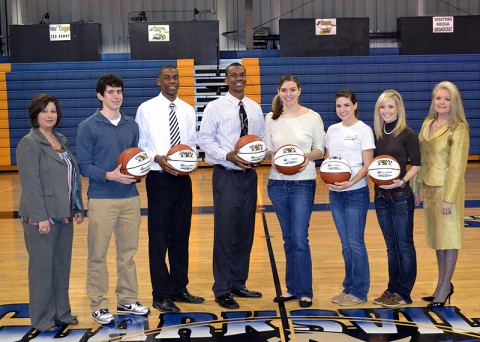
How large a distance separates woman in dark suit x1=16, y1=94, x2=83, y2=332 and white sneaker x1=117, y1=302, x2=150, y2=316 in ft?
1.08

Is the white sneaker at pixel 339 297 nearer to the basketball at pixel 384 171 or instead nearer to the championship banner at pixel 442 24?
the basketball at pixel 384 171

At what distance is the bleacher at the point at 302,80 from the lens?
13.9 metres

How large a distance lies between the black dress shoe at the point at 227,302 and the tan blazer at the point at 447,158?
147 centimetres

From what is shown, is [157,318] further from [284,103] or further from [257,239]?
[257,239]

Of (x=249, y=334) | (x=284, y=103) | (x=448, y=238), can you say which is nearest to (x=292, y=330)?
(x=249, y=334)

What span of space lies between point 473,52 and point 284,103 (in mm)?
10623

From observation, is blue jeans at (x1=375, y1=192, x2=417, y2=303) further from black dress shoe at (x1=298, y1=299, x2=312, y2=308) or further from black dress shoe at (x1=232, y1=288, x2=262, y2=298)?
black dress shoe at (x1=232, y1=288, x2=262, y2=298)

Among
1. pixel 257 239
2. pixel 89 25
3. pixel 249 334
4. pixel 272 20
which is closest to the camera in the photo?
pixel 249 334

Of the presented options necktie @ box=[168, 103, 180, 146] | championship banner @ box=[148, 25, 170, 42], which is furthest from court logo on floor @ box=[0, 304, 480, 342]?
championship banner @ box=[148, 25, 170, 42]

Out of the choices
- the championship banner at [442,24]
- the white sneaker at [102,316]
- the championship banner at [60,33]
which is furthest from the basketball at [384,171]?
the championship banner at [60,33]

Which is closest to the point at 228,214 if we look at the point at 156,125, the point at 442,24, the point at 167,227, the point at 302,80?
the point at 167,227

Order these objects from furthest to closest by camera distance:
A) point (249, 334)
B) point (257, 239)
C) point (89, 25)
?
point (89, 25) < point (257, 239) < point (249, 334)

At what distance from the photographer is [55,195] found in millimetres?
4184

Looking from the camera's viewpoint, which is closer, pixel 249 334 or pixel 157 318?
pixel 249 334
